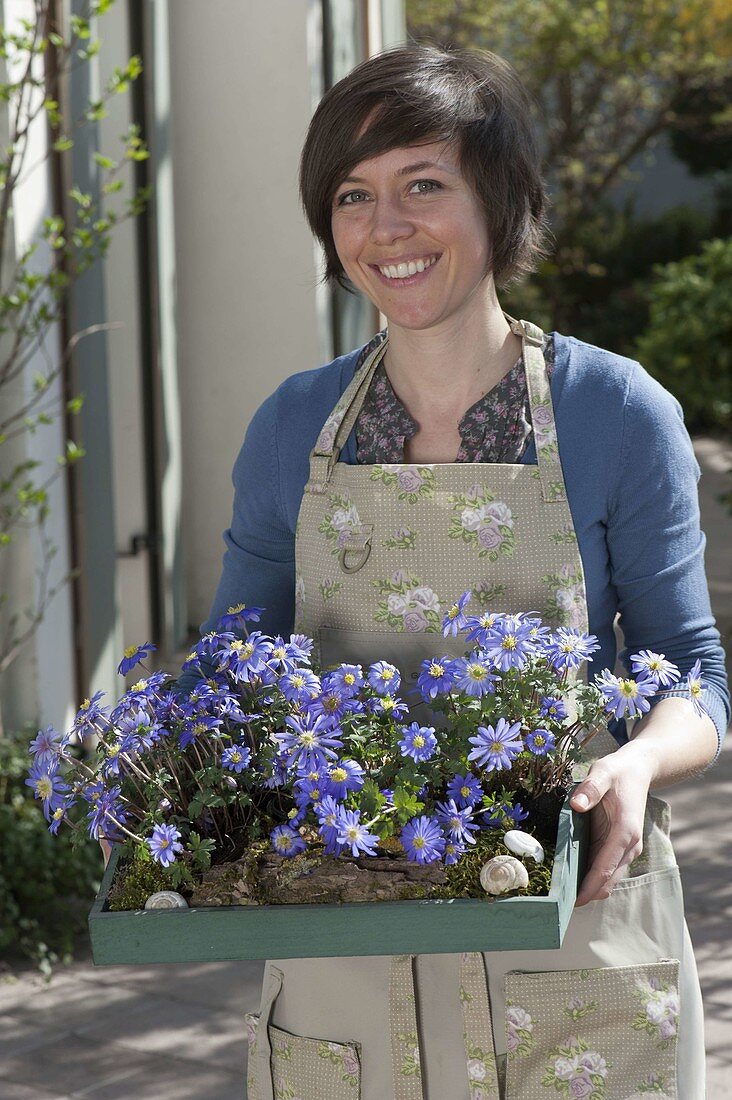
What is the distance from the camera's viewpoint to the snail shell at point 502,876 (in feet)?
4.50

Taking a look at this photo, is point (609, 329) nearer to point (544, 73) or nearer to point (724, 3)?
point (544, 73)

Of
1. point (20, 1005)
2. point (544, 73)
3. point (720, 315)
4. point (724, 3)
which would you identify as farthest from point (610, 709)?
point (544, 73)

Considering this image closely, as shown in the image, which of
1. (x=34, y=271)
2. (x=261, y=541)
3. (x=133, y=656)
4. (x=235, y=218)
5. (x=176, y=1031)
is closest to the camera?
(x=133, y=656)

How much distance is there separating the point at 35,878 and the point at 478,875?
2.58 m

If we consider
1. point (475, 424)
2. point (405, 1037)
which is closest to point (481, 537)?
point (475, 424)

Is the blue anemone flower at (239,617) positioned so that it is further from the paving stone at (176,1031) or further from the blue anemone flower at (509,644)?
the paving stone at (176,1031)

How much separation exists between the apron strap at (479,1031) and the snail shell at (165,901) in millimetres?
377

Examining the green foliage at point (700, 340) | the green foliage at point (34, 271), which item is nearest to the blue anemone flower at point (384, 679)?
the green foliage at point (34, 271)

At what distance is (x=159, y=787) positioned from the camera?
152 centimetres

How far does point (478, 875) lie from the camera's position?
141 cm

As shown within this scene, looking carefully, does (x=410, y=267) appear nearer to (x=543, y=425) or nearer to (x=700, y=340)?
(x=543, y=425)

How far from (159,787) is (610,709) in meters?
0.47

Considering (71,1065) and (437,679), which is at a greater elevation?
(437,679)

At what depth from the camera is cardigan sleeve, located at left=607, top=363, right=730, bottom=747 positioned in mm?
1643
